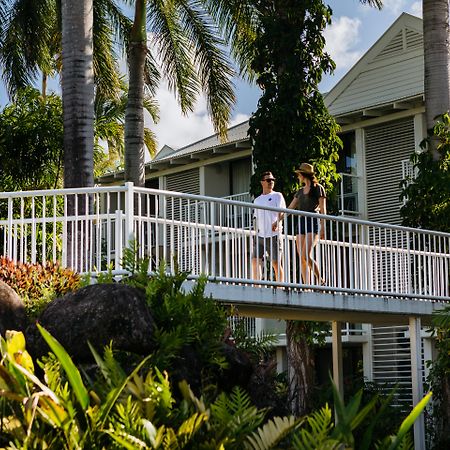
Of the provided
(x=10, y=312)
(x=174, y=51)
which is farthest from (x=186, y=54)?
(x=10, y=312)

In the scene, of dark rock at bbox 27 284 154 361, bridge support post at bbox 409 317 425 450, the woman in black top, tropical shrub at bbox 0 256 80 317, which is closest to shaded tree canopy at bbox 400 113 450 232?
bridge support post at bbox 409 317 425 450

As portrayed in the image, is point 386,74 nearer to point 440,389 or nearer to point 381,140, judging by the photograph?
point 381,140

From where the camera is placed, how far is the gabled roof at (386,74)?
27.6 meters

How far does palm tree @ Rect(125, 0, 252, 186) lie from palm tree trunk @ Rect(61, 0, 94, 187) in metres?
5.14

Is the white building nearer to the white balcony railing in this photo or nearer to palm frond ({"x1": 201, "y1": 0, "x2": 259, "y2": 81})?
palm frond ({"x1": 201, "y1": 0, "x2": 259, "y2": 81})

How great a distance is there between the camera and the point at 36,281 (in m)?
12.0

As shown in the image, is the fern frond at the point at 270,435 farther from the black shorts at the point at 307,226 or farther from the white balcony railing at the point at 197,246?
the black shorts at the point at 307,226

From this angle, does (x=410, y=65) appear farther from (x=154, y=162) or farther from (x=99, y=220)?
(x=99, y=220)

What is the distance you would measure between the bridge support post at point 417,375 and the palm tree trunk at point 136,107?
766 centimetres

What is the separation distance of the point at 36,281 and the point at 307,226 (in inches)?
177

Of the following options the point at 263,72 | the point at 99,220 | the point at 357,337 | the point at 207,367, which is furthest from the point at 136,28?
the point at 207,367

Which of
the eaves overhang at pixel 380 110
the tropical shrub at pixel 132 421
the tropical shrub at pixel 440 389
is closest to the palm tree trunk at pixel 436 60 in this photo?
the tropical shrub at pixel 440 389

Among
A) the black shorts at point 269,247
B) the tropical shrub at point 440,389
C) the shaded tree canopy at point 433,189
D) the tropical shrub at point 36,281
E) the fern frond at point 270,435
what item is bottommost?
the tropical shrub at point 440,389

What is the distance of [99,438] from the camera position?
671 centimetres
